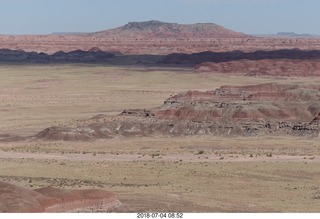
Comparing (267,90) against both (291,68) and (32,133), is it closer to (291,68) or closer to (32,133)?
(32,133)

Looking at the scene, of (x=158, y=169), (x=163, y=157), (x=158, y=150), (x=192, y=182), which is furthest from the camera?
(x=158, y=150)

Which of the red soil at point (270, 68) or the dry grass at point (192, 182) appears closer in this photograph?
the dry grass at point (192, 182)

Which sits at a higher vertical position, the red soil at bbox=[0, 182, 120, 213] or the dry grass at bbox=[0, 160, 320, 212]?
the red soil at bbox=[0, 182, 120, 213]

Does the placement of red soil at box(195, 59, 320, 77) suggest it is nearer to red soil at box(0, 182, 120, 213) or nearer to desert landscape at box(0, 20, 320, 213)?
desert landscape at box(0, 20, 320, 213)

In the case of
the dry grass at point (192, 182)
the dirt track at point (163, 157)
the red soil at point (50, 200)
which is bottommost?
the dirt track at point (163, 157)

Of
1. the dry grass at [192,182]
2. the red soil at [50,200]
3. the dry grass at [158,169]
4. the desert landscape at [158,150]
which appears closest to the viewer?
the red soil at [50,200]

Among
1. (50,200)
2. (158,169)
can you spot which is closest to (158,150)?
(158,169)

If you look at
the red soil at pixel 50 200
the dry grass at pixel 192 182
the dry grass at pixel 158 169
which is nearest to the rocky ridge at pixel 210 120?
the dry grass at pixel 158 169

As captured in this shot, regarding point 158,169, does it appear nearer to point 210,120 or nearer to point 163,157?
point 163,157

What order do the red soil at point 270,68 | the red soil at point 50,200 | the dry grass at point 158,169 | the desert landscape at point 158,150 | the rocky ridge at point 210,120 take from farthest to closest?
the red soil at point 270,68
the rocky ridge at point 210,120
the dry grass at point 158,169
the desert landscape at point 158,150
the red soil at point 50,200

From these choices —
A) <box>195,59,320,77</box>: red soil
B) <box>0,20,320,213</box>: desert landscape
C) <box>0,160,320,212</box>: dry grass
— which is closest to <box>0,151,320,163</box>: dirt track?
<box>0,20,320,213</box>: desert landscape

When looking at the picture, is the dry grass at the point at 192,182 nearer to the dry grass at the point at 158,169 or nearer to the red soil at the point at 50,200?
the dry grass at the point at 158,169

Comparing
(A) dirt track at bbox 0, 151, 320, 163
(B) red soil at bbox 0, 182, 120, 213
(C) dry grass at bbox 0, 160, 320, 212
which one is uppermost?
(B) red soil at bbox 0, 182, 120, 213
